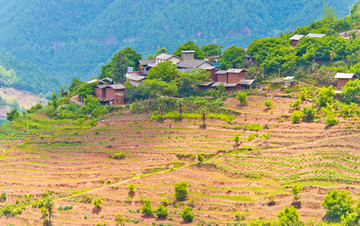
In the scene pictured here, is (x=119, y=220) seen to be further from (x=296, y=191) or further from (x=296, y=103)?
(x=296, y=103)

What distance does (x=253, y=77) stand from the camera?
74125 mm

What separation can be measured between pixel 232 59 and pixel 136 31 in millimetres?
107704

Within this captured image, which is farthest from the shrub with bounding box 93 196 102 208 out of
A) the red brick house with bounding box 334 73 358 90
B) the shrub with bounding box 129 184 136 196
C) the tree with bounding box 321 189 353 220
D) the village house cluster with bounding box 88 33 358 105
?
the red brick house with bounding box 334 73 358 90

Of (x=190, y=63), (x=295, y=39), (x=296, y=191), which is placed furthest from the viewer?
(x=295, y=39)

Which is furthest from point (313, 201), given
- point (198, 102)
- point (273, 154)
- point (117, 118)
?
point (117, 118)

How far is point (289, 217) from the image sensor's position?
43406 millimetres

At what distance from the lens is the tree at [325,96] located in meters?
62.2

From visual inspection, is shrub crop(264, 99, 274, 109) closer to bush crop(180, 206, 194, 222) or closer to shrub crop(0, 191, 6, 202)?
bush crop(180, 206, 194, 222)

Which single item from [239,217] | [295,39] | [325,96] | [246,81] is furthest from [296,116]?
[295,39]

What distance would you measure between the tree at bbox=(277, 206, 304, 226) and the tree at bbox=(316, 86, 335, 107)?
70.4ft

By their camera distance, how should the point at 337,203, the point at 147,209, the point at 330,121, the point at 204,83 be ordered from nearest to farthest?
the point at 337,203
the point at 147,209
the point at 330,121
the point at 204,83

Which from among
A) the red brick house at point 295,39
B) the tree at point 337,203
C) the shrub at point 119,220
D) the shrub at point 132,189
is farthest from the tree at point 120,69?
the tree at point 337,203

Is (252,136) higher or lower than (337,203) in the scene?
higher

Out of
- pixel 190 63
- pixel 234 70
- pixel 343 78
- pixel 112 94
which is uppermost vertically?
pixel 190 63
